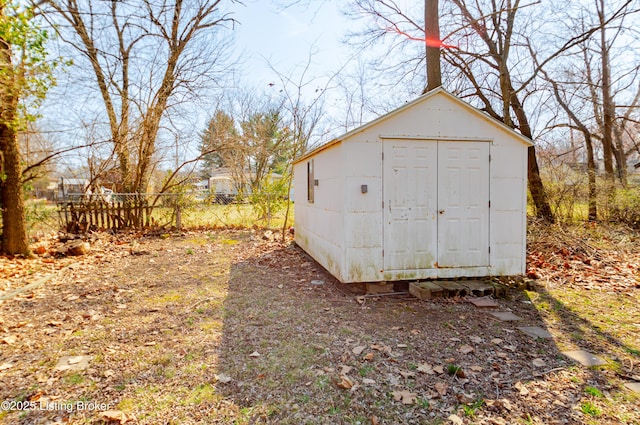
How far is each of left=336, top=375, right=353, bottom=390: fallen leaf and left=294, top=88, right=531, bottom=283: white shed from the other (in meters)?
2.23

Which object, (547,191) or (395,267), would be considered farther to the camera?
(547,191)

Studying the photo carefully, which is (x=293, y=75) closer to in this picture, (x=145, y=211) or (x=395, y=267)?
(x=145, y=211)

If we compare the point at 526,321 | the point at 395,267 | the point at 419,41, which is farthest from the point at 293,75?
the point at 526,321

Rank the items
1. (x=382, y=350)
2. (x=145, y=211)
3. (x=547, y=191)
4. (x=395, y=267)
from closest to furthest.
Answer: (x=382, y=350), (x=395, y=267), (x=547, y=191), (x=145, y=211)

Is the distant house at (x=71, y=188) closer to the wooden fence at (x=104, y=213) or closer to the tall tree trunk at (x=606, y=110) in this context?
the wooden fence at (x=104, y=213)

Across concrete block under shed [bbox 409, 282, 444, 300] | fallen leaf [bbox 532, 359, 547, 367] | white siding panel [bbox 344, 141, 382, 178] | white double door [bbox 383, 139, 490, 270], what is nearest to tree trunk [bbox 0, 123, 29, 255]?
white siding panel [bbox 344, 141, 382, 178]

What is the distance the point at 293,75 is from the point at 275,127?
20.6ft

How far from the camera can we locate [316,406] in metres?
2.43

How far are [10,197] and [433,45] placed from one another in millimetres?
9447

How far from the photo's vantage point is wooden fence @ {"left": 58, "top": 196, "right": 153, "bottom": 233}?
31.1ft

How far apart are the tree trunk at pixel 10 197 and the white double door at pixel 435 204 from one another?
7.12 m

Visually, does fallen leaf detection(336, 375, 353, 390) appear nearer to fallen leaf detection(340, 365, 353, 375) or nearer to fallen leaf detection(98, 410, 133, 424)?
fallen leaf detection(340, 365, 353, 375)

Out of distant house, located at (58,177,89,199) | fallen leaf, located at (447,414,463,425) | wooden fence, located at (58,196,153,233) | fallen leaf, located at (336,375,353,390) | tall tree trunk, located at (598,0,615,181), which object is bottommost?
fallen leaf, located at (447,414,463,425)

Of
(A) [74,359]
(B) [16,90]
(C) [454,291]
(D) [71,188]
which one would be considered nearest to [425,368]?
(C) [454,291]
